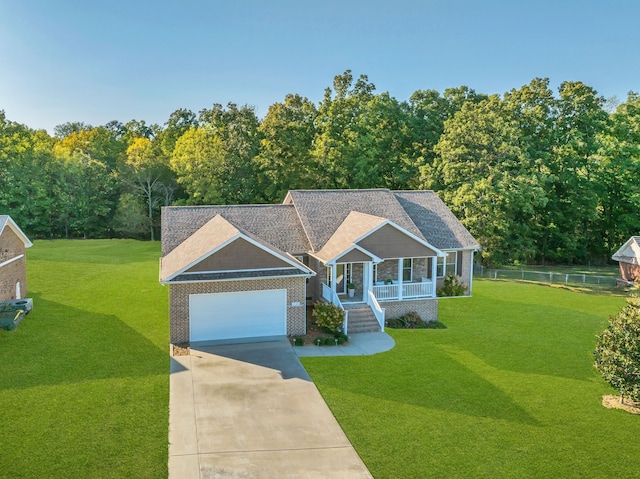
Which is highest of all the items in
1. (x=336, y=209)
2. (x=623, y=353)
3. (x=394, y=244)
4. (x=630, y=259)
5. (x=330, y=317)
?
(x=336, y=209)

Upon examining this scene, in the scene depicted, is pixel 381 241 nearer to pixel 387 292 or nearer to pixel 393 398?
pixel 387 292

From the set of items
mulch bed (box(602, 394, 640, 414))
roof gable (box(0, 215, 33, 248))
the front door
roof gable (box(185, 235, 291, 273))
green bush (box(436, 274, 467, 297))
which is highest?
roof gable (box(0, 215, 33, 248))

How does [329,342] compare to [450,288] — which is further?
[450,288]

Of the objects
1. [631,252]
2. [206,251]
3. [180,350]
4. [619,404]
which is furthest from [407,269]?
[631,252]

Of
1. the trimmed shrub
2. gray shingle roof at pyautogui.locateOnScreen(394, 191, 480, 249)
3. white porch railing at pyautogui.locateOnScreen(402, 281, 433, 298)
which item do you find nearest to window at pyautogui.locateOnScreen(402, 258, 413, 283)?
white porch railing at pyautogui.locateOnScreen(402, 281, 433, 298)

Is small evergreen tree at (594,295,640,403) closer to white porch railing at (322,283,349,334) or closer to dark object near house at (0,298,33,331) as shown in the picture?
white porch railing at (322,283,349,334)
